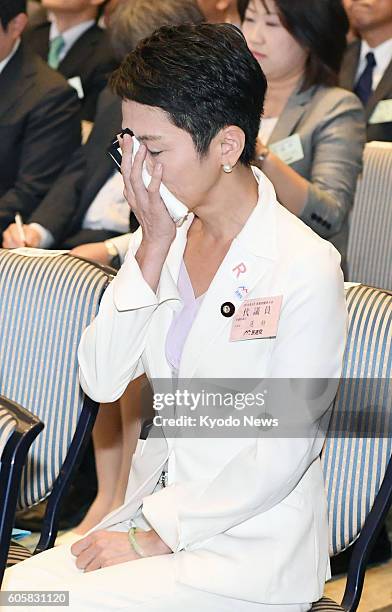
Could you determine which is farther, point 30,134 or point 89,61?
point 89,61

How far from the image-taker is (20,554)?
1972 millimetres

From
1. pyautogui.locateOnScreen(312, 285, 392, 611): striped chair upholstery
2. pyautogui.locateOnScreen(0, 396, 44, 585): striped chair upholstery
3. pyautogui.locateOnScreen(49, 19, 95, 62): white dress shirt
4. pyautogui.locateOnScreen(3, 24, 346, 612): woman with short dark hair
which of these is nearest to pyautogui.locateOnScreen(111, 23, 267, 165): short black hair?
pyautogui.locateOnScreen(3, 24, 346, 612): woman with short dark hair

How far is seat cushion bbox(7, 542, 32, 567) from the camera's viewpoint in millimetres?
1931

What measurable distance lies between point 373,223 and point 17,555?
178cm

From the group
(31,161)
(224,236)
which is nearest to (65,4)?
(31,161)

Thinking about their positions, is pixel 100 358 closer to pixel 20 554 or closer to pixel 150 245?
pixel 150 245

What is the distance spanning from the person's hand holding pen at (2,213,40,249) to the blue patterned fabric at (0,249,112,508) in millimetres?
1018

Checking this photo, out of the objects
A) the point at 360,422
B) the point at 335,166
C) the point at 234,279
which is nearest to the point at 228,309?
the point at 234,279

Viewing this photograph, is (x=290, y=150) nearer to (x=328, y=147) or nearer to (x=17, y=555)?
(x=328, y=147)

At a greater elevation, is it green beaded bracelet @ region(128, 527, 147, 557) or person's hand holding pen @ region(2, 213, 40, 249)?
green beaded bracelet @ region(128, 527, 147, 557)

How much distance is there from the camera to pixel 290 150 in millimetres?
3227

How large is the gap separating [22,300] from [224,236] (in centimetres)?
51

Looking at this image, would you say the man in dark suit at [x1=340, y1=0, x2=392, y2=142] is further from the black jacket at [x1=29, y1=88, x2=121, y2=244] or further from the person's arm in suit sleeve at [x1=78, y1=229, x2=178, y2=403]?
the person's arm in suit sleeve at [x1=78, y1=229, x2=178, y2=403]

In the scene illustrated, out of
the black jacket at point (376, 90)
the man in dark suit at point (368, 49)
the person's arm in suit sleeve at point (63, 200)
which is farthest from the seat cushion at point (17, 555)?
the man in dark suit at point (368, 49)
